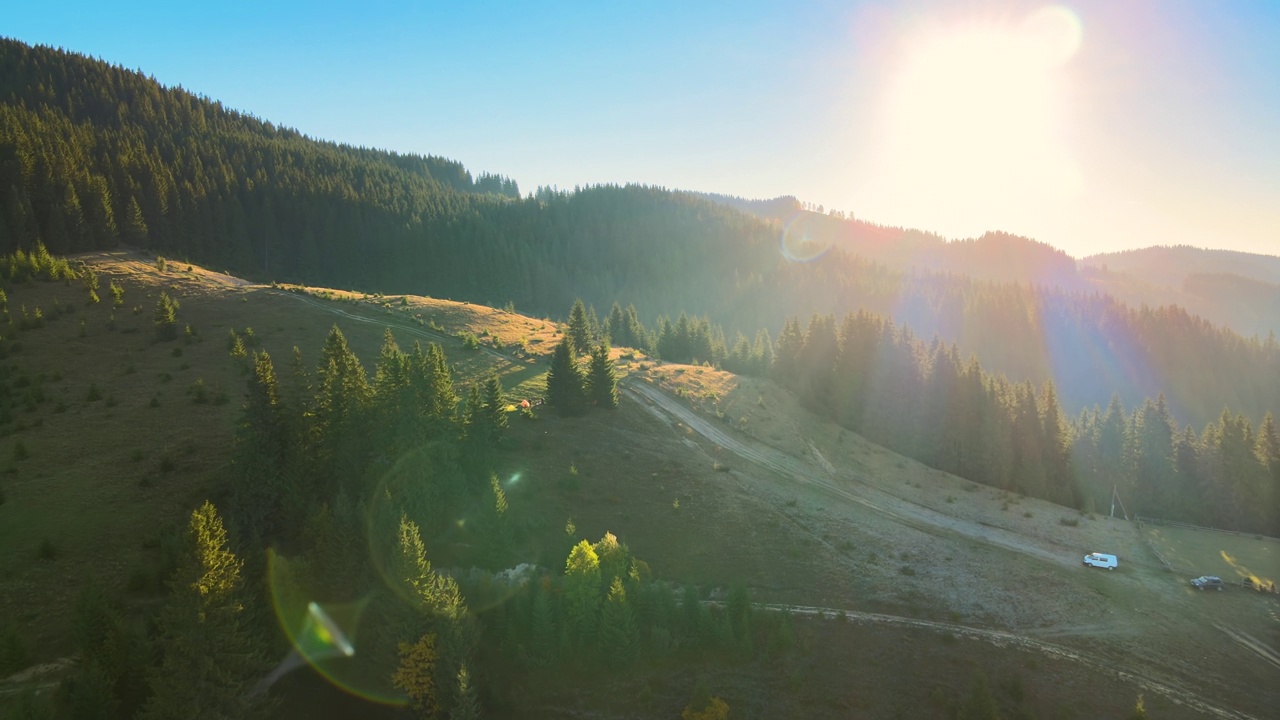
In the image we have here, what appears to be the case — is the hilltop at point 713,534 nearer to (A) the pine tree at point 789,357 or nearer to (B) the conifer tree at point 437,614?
(B) the conifer tree at point 437,614

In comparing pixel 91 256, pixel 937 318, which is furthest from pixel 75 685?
pixel 937 318

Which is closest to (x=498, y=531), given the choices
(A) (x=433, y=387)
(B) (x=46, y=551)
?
→ (A) (x=433, y=387)

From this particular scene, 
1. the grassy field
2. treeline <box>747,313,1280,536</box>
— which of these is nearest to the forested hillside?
treeline <box>747,313,1280,536</box>

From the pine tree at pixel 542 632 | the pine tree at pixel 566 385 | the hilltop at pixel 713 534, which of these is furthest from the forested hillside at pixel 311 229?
the pine tree at pixel 542 632

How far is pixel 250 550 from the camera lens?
3322 cm

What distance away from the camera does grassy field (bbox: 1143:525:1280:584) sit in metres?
54.5

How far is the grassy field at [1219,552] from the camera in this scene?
54469 mm

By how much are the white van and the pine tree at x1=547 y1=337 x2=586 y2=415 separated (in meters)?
49.7

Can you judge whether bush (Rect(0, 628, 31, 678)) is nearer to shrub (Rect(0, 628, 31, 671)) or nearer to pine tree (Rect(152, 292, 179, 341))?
shrub (Rect(0, 628, 31, 671))

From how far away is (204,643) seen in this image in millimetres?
25422

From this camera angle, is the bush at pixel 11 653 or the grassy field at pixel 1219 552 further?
the grassy field at pixel 1219 552

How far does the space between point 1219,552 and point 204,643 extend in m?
85.8

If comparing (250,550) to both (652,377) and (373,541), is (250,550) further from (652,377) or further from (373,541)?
(652,377)

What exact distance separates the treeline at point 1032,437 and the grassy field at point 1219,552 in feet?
24.2
